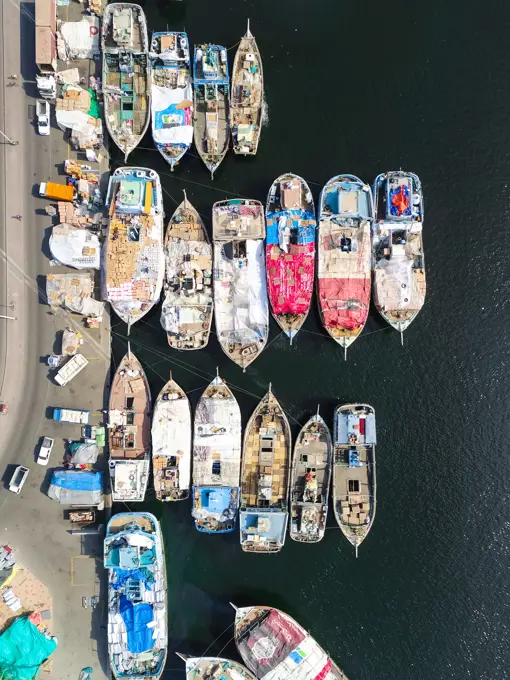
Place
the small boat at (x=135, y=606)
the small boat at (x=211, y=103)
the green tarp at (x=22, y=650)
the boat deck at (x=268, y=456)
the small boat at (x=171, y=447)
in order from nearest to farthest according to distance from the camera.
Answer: the green tarp at (x=22, y=650)
the small boat at (x=135, y=606)
the small boat at (x=171, y=447)
the boat deck at (x=268, y=456)
the small boat at (x=211, y=103)

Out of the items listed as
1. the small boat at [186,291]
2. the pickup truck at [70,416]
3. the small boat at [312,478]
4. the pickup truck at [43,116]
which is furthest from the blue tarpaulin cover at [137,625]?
the pickup truck at [43,116]

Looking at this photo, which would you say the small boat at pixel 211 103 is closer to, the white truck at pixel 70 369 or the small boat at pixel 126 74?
the small boat at pixel 126 74

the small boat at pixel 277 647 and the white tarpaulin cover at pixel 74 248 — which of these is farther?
the white tarpaulin cover at pixel 74 248

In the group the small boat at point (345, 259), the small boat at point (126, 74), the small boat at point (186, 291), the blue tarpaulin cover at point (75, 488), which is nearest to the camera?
the blue tarpaulin cover at point (75, 488)

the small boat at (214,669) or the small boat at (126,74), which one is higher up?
the small boat at (126,74)

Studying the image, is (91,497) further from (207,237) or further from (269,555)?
(207,237)

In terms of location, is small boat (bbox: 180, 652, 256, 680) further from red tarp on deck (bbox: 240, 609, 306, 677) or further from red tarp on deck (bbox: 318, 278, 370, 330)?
red tarp on deck (bbox: 318, 278, 370, 330)
